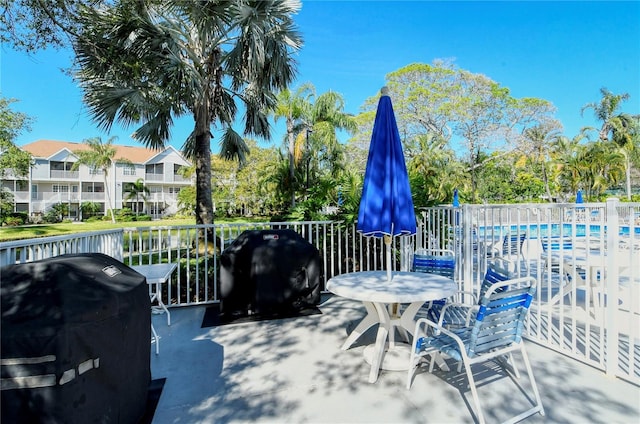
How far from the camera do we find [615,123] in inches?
980

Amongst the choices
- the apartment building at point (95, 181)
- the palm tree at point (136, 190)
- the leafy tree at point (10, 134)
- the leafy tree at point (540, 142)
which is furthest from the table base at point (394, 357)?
the palm tree at point (136, 190)

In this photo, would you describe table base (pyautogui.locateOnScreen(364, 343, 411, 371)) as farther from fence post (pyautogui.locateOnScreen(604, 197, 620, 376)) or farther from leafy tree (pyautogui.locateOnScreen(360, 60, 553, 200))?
leafy tree (pyautogui.locateOnScreen(360, 60, 553, 200))

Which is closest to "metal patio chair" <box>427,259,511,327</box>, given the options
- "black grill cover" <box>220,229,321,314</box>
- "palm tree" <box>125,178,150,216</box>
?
"black grill cover" <box>220,229,321,314</box>

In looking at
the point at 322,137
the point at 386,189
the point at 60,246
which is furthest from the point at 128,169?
the point at 386,189

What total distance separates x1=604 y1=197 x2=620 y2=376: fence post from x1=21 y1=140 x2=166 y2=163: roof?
35.3 meters

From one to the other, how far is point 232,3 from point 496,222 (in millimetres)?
5977

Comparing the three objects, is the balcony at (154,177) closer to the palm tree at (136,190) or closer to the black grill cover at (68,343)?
the palm tree at (136,190)

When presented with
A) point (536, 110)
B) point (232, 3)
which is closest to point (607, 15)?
point (232, 3)

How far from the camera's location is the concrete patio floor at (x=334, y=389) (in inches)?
85.1

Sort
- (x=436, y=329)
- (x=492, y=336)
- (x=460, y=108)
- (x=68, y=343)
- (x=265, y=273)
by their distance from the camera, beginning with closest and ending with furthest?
1. (x=68, y=343)
2. (x=492, y=336)
3. (x=436, y=329)
4. (x=265, y=273)
5. (x=460, y=108)

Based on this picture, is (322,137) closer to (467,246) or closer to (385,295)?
(467,246)

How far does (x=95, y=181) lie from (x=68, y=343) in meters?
Result: 42.1

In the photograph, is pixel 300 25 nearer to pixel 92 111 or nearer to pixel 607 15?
pixel 92 111

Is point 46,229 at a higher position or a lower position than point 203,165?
lower
